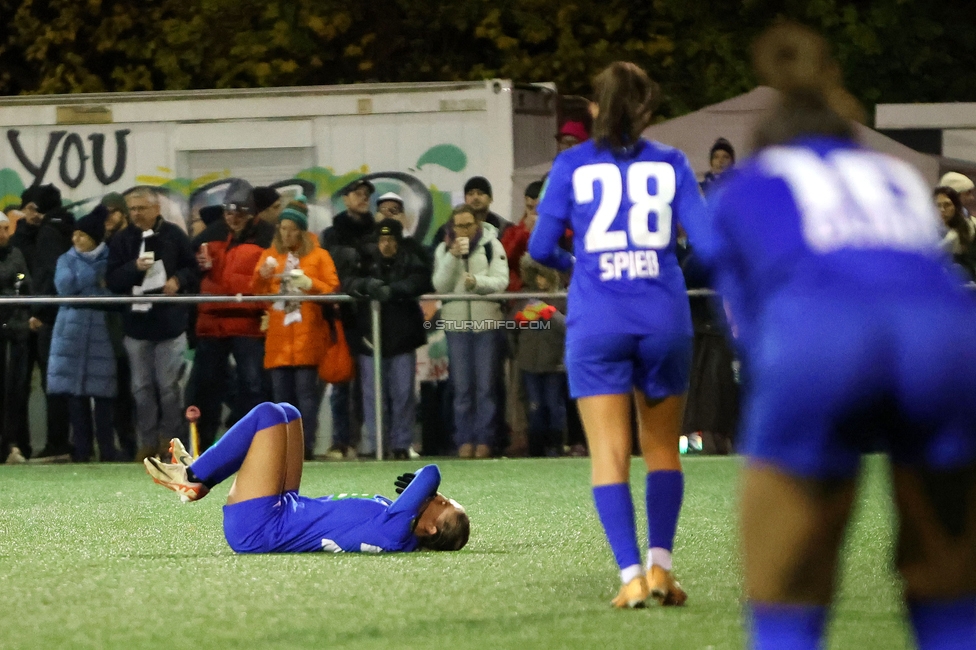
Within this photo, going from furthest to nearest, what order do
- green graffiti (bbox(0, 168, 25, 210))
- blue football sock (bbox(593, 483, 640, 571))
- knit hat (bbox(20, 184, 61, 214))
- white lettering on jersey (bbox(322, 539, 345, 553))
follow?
green graffiti (bbox(0, 168, 25, 210)) < knit hat (bbox(20, 184, 61, 214)) < white lettering on jersey (bbox(322, 539, 345, 553)) < blue football sock (bbox(593, 483, 640, 571))

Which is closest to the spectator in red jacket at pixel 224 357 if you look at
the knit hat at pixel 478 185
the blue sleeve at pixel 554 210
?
the knit hat at pixel 478 185

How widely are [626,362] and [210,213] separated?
10.2m

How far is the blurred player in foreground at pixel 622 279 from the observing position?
6.13 meters

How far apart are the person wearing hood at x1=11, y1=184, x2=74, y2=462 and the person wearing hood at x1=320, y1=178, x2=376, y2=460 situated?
7.27 feet

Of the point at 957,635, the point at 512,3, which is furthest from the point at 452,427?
the point at 512,3

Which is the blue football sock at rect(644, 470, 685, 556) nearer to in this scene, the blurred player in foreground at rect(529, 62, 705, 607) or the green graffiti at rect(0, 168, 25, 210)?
the blurred player in foreground at rect(529, 62, 705, 607)

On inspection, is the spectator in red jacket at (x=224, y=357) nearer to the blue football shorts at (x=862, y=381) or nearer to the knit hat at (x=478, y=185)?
the knit hat at (x=478, y=185)

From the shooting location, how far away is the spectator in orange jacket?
45.3ft

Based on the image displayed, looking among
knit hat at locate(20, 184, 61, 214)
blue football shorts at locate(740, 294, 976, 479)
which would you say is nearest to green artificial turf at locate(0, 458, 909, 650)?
blue football shorts at locate(740, 294, 976, 479)

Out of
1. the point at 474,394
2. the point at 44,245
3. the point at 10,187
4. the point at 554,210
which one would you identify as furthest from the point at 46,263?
the point at 554,210

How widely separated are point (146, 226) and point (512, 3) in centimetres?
1188

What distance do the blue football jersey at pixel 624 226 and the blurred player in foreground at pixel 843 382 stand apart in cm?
284

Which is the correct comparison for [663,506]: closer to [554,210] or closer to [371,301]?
[554,210]

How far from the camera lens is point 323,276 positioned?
14.2 meters
